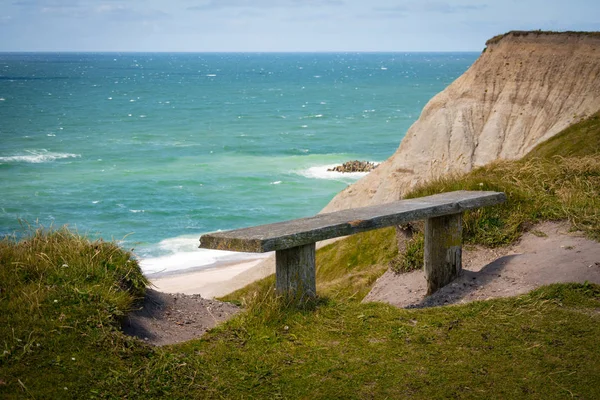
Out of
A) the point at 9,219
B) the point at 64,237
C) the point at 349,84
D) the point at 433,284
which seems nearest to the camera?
the point at 64,237

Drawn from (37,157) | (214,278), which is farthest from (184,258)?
(37,157)

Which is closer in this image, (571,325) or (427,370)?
(427,370)

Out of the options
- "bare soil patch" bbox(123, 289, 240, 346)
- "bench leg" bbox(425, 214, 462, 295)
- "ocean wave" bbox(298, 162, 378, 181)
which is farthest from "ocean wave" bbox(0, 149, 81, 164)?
"bench leg" bbox(425, 214, 462, 295)

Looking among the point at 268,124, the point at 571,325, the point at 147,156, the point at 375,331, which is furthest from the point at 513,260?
the point at 268,124

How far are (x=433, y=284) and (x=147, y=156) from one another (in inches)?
2552

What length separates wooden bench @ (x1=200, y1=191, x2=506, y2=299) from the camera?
6.73 meters

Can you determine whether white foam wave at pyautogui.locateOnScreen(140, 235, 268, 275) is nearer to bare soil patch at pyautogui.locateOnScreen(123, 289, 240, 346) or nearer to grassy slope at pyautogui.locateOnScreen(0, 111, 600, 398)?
bare soil patch at pyautogui.locateOnScreen(123, 289, 240, 346)

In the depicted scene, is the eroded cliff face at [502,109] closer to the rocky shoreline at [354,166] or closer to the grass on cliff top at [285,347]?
the rocky shoreline at [354,166]

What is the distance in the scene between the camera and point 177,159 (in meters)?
68.8

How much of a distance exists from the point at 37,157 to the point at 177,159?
14.3 meters

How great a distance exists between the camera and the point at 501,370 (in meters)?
5.87

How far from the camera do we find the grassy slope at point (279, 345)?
5594mm

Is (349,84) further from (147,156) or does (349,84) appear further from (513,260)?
(513,260)

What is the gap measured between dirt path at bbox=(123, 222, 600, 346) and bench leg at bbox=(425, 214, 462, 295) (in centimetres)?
18
